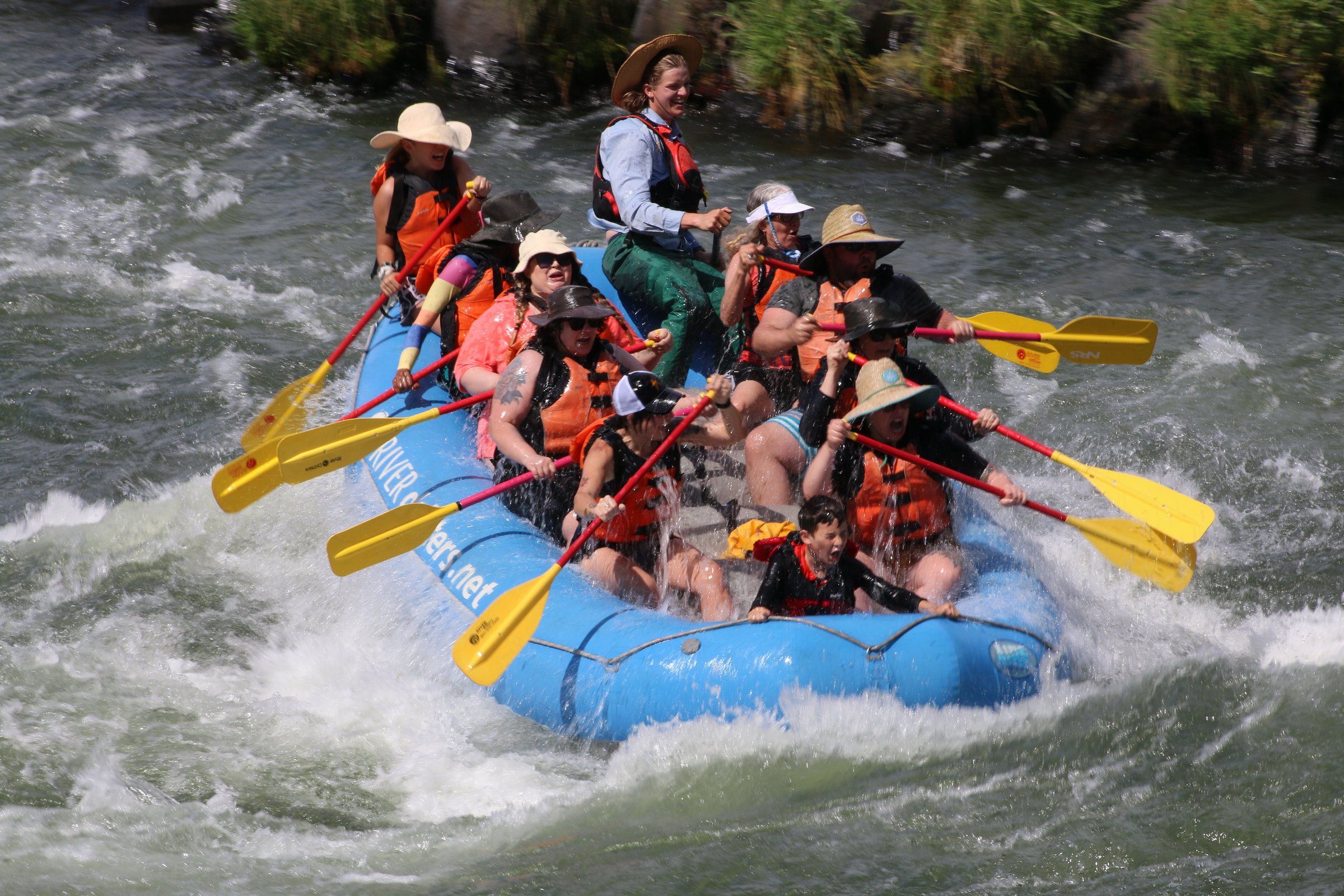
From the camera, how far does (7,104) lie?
460 inches

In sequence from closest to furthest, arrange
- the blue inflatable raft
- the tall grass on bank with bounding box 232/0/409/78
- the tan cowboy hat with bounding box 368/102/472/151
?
1. the blue inflatable raft
2. the tan cowboy hat with bounding box 368/102/472/151
3. the tall grass on bank with bounding box 232/0/409/78

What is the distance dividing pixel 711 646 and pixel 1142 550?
1643 millimetres

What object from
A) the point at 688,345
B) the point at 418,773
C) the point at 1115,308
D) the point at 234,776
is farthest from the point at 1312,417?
the point at 234,776

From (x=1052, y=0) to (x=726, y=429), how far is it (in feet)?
22.6

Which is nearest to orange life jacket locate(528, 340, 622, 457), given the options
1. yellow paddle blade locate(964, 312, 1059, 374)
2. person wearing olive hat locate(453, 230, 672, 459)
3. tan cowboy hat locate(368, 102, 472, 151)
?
person wearing olive hat locate(453, 230, 672, 459)

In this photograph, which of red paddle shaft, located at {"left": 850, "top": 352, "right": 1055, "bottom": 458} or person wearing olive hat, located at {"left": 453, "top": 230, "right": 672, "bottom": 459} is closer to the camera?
red paddle shaft, located at {"left": 850, "top": 352, "right": 1055, "bottom": 458}

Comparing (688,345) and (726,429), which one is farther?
(688,345)

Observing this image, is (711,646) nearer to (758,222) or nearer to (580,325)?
(580,325)

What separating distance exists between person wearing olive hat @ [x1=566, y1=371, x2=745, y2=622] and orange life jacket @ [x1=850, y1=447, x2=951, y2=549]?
0.54 m

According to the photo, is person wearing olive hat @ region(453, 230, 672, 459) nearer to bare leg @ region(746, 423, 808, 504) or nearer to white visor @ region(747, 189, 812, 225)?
bare leg @ region(746, 423, 808, 504)

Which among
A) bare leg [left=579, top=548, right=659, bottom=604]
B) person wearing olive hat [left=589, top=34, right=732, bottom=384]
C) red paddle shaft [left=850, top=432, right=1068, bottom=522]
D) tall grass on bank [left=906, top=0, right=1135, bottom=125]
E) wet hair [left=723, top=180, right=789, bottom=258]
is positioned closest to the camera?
red paddle shaft [left=850, top=432, right=1068, bottom=522]

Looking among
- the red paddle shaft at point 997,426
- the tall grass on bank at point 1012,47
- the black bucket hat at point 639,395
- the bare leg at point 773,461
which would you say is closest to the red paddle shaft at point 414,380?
the black bucket hat at point 639,395

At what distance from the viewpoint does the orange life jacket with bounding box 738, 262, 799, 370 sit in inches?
217

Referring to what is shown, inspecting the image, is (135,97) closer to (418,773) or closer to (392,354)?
(392,354)
